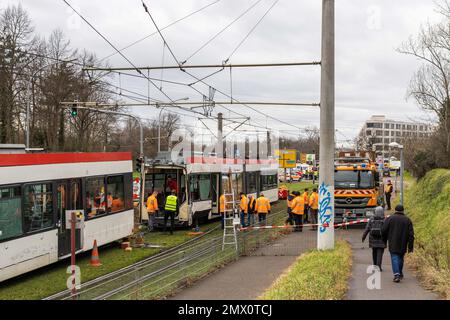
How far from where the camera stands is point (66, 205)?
15641 mm

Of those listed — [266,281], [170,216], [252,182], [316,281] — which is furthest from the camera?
[252,182]

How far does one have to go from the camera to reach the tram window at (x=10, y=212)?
41.5ft

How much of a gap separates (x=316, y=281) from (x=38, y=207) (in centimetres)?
750

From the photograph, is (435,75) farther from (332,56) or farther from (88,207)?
(88,207)

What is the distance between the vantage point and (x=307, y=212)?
27031 mm

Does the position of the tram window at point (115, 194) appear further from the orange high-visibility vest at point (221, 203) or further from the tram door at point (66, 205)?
the orange high-visibility vest at point (221, 203)

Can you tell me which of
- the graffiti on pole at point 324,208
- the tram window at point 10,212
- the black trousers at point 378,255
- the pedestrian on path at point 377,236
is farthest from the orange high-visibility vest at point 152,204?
the black trousers at point 378,255

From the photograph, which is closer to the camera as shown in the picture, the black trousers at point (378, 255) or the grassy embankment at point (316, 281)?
the grassy embankment at point (316, 281)

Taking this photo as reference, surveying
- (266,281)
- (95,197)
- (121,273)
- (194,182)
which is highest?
(194,182)

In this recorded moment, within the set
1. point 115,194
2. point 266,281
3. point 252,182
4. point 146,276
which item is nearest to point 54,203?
point 115,194

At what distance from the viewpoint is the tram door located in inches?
600

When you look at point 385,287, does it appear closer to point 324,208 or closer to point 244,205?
point 324,208

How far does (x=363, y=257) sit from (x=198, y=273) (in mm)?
4755

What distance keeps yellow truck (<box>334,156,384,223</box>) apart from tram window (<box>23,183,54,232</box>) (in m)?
14.2
